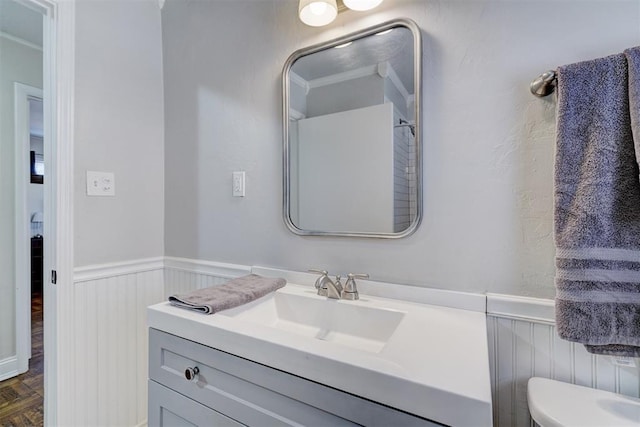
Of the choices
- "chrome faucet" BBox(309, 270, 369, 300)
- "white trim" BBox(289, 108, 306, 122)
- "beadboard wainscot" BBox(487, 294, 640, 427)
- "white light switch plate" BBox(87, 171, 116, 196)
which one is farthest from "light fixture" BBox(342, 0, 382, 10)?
"white light switch plate" BBox(87, 171, 116, 196)

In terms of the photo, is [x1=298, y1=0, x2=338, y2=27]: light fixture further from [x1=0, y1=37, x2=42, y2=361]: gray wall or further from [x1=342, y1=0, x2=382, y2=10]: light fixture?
[x1=0, y1=37, x2=42, y2=361]: gray wall

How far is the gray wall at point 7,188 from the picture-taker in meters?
1.98

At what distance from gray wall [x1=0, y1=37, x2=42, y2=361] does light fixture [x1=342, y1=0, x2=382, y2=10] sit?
7.94 feet

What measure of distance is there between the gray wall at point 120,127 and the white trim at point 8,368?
4.84ft

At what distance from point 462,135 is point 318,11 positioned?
671 millimetres

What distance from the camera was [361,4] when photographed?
99 cm

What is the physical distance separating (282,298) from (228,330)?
35cm

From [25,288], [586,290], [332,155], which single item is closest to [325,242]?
[332,155]

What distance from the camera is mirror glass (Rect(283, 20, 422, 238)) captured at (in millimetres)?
983

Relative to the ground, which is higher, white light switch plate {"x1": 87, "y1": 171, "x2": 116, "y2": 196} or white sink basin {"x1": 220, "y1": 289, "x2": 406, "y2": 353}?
white light switch plate {"x1": 87, "y1": 171, "x2": 116, "y2": 196}

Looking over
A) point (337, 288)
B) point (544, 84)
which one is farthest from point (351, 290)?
point (544, 84)

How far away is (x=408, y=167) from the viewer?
980 millimetres

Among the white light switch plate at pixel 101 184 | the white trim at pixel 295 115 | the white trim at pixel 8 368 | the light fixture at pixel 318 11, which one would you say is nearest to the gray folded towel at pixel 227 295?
the white trim at pixel 295 115

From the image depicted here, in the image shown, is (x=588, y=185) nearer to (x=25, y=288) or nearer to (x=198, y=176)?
(x=198, y=176)
